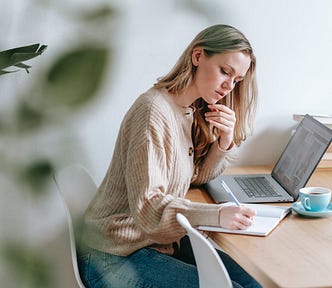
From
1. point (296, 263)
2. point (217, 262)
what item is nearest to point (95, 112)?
point (217, 262)

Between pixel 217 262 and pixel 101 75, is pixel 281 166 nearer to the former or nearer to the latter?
pixel 217 262

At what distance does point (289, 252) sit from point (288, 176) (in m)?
0.54

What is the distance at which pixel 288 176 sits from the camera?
5.85ft

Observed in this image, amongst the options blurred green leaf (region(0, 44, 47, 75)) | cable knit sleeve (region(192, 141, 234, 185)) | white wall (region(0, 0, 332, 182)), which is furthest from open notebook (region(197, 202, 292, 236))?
blurred green leaf (region(0, 44, 47, 75))

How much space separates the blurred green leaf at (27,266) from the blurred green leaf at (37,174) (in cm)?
3

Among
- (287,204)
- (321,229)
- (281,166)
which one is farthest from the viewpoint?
(281,166)

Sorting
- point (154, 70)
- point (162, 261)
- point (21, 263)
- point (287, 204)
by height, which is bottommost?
point (162, 261)

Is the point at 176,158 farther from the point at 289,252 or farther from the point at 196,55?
the point at 289,252

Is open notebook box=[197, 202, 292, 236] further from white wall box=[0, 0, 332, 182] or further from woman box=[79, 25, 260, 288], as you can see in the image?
white wall box=[0, 0, 332, 182]

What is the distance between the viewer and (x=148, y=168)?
4.74ft

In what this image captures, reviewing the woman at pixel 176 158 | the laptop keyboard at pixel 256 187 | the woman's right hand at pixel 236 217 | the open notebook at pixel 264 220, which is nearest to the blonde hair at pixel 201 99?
the woman at pixel 176 158

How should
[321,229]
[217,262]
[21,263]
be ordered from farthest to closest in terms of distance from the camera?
[321,229] < [217,262] < [21,263]

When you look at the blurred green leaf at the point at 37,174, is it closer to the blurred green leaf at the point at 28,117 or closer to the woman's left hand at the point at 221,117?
the blurred green leaf at the point at 28,117

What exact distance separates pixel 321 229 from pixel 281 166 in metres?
0.47
